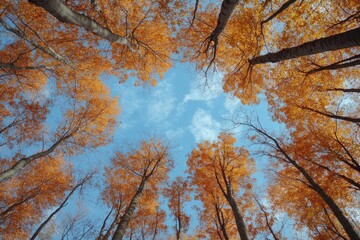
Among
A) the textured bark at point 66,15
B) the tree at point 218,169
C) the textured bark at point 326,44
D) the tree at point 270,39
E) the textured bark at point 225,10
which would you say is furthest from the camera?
the tree at point 218,169

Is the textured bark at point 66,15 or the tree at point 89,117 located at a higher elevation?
the tree at point 89,117

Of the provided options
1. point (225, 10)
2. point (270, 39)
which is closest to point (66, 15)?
point (225, 10)

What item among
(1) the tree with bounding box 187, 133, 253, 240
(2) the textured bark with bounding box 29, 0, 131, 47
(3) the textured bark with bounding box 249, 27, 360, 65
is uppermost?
(1) the tree with bounding box 187, 133, 253, 240

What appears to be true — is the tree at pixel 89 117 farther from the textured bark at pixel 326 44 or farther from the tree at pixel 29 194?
the textured bark at pixel 326 44

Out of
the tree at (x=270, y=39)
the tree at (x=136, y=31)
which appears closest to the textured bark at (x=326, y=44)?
the tree at (x=270, y=39)

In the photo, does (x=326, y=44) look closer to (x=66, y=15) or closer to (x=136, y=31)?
(x=66, y=15)

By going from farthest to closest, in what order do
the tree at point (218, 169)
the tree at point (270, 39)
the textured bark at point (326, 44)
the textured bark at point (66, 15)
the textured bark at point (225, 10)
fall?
the tree at point (218, 169) < the tree at point (270, 39) < the textured bark at point (225, 10) < the textured bark at point (66, 15) < the textured bark at point (326, 44)

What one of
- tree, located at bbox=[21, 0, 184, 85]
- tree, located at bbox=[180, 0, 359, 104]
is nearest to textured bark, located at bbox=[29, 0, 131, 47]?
tree, located at bbox=[21, 0, 184, 85]

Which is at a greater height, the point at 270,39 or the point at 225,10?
the point at 270,39

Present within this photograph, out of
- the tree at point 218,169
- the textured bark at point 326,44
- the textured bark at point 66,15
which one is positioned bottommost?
the textured bark at point 326,44

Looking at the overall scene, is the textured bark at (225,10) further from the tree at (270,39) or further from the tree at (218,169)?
the tree at (218,169)

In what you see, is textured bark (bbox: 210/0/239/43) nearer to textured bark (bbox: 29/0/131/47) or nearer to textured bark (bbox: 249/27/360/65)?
textured bark (bbox: 249/27/360/65)

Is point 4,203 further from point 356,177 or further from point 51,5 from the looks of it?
point 356,177

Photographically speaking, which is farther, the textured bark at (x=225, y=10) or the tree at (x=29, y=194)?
the tree at (x=29, y=194)
